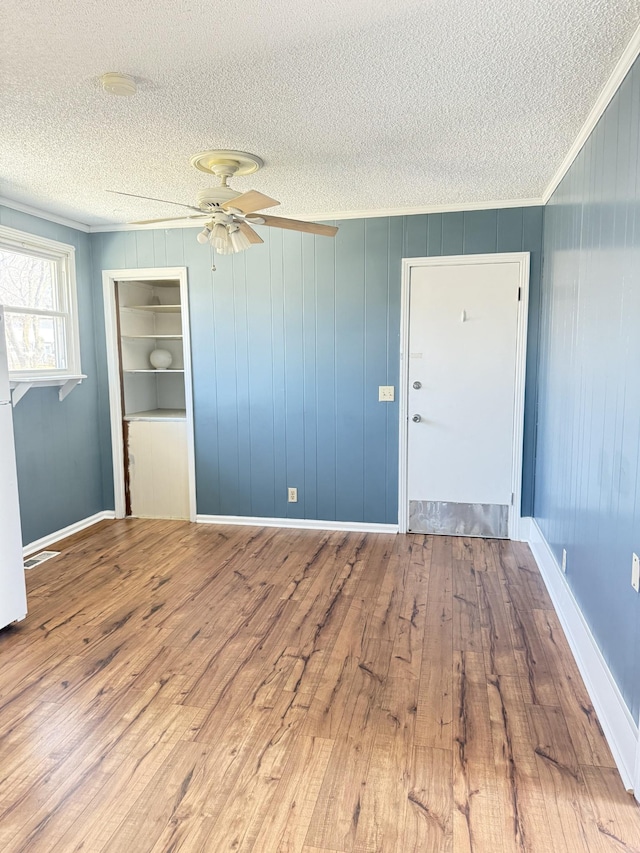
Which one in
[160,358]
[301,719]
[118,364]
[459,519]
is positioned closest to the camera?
[301,719]

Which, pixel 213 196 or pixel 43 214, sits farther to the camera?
pixel 43 214

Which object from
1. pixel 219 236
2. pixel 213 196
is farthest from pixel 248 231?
pixel 213 196

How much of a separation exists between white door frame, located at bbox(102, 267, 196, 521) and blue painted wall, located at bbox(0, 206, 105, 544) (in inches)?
5.4

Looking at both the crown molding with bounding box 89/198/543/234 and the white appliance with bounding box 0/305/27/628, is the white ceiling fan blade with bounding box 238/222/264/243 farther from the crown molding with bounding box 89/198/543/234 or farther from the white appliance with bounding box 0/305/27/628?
the white appliance with bounding box 0/305/27/628

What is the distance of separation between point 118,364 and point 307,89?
321cm

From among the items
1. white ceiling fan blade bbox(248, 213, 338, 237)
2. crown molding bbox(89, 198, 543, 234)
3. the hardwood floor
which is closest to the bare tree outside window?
crown molding bbox(89, 198, 543, 234)

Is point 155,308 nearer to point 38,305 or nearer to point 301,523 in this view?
point 38,305

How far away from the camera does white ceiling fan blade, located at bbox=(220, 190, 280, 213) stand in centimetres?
241

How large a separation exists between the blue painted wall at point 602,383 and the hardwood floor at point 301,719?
1.28 feet

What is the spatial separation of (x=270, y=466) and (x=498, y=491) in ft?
6.01

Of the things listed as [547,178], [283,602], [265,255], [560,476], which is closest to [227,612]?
[283,602]

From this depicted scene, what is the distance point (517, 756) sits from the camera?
6.38 feet

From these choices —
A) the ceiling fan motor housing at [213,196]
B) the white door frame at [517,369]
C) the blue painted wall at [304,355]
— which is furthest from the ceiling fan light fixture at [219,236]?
the white door frame at [517,369]

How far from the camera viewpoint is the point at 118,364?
4793 mm
